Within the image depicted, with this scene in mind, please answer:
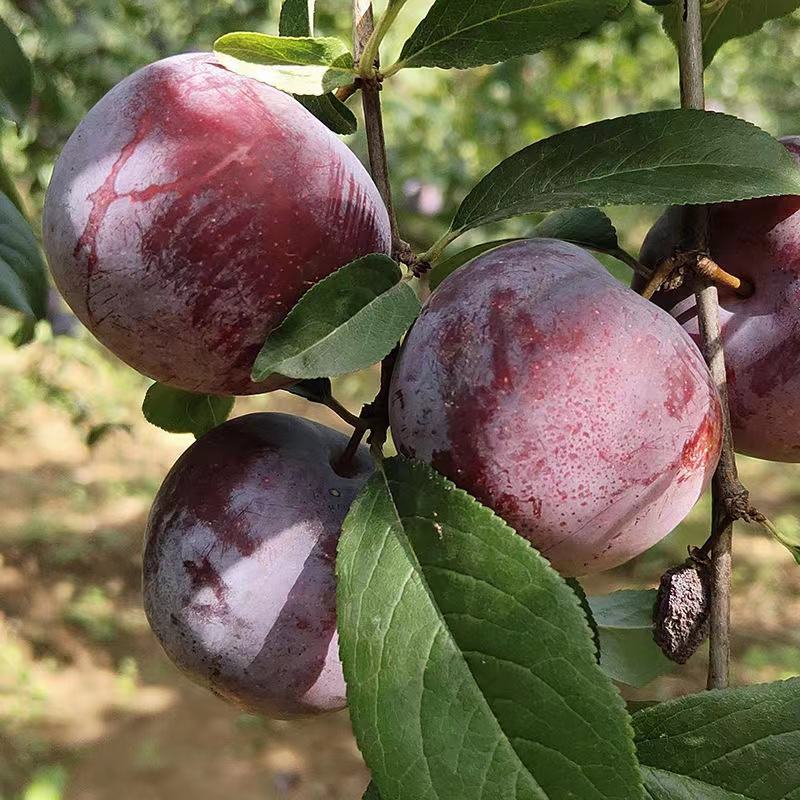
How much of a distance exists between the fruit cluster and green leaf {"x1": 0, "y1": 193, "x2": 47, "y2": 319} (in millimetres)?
304

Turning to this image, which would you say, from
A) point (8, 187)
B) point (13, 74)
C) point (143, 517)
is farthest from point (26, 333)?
point (143, 517)

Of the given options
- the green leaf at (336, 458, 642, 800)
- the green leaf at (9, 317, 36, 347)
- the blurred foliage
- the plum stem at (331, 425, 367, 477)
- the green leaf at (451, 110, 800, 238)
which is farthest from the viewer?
the blurred foliage

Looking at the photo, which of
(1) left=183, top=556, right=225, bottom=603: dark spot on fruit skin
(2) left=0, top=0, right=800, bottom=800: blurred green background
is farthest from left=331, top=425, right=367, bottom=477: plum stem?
(2) left=0, top=0, right=800, bottom=800: blurred green background

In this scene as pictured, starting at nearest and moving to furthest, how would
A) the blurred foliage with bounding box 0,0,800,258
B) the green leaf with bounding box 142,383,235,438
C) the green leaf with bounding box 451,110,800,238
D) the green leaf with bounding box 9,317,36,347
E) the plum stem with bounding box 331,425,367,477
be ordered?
the green leaf with bounding box 451,110,800,238, the plum stem with bounding box 331,425,367,477, the green leaf with bounding box 142,383,235,438, the green leaf with bounding box 9,317,36,347, the blurred foliage with bounding box 0,0,800,258

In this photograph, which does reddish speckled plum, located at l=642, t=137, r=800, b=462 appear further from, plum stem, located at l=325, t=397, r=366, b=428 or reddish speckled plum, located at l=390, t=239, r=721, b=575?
plum stem, located at l=325, t=397, r=366, b=428

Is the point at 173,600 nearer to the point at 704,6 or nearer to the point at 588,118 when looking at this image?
the point at 704,6

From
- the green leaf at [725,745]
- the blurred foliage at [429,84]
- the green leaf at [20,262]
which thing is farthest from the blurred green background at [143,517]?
the green leaf at [725,745]

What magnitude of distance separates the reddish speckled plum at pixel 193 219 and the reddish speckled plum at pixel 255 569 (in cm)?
10

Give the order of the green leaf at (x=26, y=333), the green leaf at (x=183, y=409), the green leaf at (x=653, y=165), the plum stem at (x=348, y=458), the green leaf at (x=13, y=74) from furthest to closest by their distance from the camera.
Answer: the green leaf at (x=26, y=333) → the green leaf at (x=13, y=74) → the green leaf at (x=183, y=409) → the plum stem at (x=348, y=458) → the green leaf at (x=653, y=165)

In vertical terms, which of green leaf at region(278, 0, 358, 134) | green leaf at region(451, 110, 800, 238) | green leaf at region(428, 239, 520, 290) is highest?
green leaf at region(278, 0, 358, 134)

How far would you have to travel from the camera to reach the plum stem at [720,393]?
61 cm

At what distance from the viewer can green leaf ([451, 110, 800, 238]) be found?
0.60 meters

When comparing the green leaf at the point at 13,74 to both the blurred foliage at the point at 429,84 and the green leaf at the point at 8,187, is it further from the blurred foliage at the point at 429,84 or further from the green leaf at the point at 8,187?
the blurred foliage at the point at 429,84

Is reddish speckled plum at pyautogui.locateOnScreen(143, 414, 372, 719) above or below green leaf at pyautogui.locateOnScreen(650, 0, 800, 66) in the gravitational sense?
below
